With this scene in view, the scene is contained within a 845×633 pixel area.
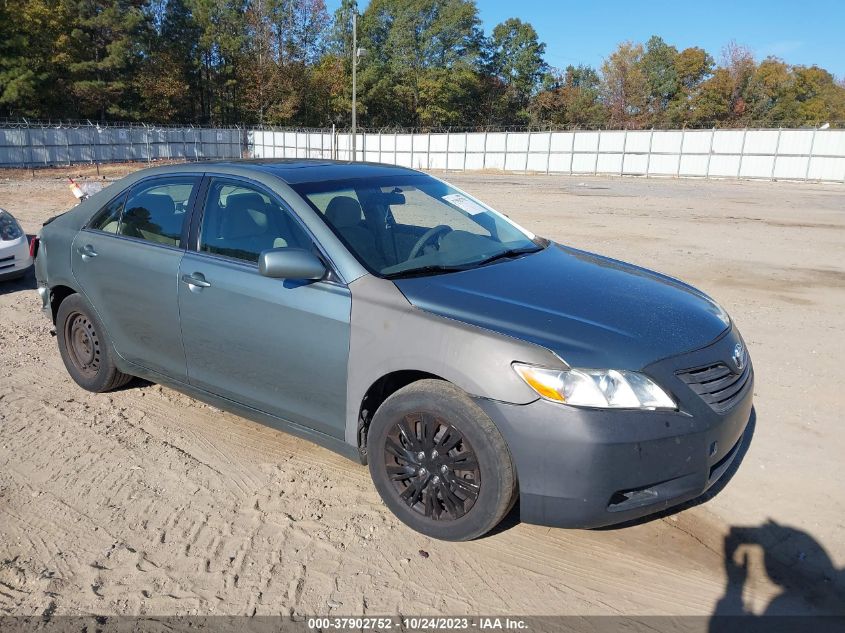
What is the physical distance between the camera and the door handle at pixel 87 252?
4555 mm

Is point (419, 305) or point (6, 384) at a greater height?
point (419, 305)

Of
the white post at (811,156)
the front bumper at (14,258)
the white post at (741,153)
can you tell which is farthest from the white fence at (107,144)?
the white post at (811,156)

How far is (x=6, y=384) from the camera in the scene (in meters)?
5.10

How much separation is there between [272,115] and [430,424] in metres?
66.7

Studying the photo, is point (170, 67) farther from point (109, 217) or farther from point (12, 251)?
point (109, 217)

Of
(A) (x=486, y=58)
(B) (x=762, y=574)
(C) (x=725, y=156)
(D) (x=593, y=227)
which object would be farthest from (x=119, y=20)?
(B) (x=762, y=574)

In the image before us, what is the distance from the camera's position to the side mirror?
3.27 m

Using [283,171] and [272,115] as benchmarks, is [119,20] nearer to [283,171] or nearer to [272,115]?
[272,115]

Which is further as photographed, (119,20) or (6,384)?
(119,20)

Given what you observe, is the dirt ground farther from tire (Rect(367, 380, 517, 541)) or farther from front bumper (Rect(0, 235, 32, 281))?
front bumper (Rect(0, 235, 32, 281))

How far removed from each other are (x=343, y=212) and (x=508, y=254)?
99 centimetres

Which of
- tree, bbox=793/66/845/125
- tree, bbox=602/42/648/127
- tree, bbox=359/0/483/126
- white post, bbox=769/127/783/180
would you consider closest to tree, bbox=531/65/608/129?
tree, bbox=602/42/648/127

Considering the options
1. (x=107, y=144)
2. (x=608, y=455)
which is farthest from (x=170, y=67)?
(x=608, y=455)

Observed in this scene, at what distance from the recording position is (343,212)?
3697 millimetres
